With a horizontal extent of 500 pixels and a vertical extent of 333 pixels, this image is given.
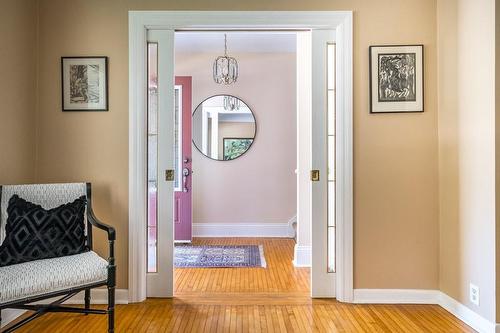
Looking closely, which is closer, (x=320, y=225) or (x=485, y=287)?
(x=485, y=287)

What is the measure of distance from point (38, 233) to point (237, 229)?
A: 3.00 metres

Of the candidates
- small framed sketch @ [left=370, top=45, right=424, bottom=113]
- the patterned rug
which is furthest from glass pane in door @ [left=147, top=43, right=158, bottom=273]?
small framed sketch @ [left=370, top=45, right=424, bottom=113]

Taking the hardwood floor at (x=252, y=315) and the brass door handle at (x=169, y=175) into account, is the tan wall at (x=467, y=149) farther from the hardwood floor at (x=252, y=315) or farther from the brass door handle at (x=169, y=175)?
the brass door handle at (x=169, y=175)

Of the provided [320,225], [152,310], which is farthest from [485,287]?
[152,310]

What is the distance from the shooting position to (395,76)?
2.59m

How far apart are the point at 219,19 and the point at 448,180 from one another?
1989mm

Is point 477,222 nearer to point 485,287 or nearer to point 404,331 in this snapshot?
point 485,287

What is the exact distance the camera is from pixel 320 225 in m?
2.67

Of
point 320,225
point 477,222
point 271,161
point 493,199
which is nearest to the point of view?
point 493,199

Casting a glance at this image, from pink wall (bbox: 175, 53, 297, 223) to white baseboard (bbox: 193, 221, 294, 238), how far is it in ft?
0.22

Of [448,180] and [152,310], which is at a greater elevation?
[448,180]

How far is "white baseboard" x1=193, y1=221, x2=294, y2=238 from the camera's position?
15.9ft

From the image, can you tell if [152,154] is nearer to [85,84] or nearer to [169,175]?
[169,175]

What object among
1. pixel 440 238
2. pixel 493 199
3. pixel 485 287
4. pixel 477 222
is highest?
pixel 493 199
